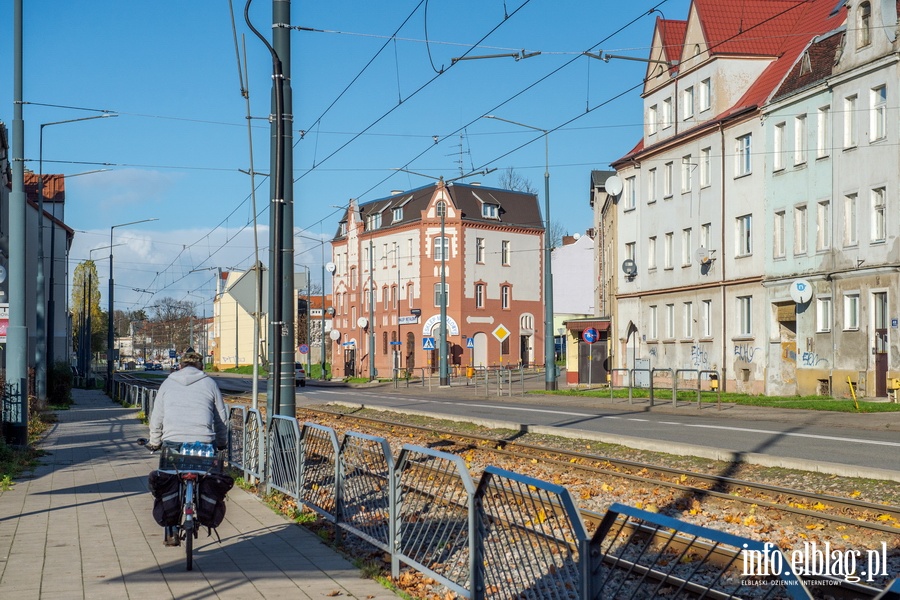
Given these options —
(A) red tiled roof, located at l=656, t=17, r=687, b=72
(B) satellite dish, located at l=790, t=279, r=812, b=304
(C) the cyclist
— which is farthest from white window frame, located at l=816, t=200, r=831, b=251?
(C) the cyclist

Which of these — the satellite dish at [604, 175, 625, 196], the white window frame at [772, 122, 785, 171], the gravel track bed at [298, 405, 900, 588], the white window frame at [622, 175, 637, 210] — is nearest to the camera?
the gravel track bed at [298, 405, 900, 588]

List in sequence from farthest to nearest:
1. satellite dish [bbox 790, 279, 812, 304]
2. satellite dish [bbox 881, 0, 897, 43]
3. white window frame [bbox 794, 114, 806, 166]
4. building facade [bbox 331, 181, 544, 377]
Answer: building facade [bbox 331, 181, 544, 377]
white window frame [bbox 794, 114, 806, 166]
satellite dish [bbox 790, 279, 812, 304]
satellite dish [bbox 881, 0, 897, 43]

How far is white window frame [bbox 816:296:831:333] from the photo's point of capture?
33656mm

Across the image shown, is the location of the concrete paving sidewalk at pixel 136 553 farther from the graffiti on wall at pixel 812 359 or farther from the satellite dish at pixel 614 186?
the satellite dish at pixel 614 186

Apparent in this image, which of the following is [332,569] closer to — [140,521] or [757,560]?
[140,521]

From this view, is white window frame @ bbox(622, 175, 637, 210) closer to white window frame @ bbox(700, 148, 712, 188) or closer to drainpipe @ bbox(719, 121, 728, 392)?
white window frame @ bbox(700, 148, 712, 188)

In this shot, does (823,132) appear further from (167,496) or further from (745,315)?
(167,496)

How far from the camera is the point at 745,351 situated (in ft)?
127

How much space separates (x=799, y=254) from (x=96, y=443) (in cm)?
2347

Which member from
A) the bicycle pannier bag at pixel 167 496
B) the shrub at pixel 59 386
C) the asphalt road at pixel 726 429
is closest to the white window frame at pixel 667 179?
the asphalt road at pixel 726 429

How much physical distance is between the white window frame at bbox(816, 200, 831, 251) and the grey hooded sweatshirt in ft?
93.1

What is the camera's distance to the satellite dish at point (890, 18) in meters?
30.3

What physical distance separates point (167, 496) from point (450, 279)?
70.2 m

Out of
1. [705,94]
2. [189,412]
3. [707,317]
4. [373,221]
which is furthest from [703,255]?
[373,221]
